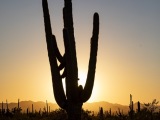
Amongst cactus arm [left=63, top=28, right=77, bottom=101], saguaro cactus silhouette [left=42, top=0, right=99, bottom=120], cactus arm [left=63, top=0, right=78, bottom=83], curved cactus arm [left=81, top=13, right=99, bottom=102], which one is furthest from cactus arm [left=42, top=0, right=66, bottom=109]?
curved cactus arm [left=81, top=13, right=99, bottom=102]

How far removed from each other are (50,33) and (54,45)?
0.44m

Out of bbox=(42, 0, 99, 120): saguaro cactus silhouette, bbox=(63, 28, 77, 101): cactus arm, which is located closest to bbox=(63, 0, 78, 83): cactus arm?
bbox=(42, 0, 99, 120): saguaro cactus silhouette

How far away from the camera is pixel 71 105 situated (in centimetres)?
902

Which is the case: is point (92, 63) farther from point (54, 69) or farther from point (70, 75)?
point (54, 69)

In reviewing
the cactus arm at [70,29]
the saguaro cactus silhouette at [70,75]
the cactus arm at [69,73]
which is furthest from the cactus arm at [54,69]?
the cactus arm at [70,29]

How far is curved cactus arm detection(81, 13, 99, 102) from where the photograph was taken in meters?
9.03

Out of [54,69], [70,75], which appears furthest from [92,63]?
[54,69]

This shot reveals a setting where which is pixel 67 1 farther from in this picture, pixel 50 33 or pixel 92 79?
pixel 92 79

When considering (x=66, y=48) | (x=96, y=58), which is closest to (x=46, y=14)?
(x=66, y=48)

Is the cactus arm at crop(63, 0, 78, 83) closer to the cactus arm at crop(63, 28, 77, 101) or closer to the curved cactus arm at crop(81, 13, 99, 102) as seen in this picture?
the cactus arm at crop(63, 28, 77, 101)

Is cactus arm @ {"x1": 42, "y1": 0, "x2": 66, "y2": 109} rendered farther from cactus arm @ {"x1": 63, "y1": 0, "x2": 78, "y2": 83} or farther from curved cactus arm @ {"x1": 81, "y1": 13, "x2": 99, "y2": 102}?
curved cactus arm @ {"x1": 81, "y1": 13, "x2": 99, "y2": 102}

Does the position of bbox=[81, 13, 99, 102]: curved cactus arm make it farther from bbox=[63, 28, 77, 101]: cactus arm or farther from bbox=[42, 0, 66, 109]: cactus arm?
bbox=[42, 0, 66, 109]: cactus arm

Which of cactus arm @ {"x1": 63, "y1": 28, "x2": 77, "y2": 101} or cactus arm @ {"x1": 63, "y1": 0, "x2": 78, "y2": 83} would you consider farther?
cactus arm @ {"x1": 63, "y1": 0, "x2": 78, "y2": 83}

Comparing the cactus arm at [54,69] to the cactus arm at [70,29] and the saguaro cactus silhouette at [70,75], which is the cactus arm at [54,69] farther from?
the cactus arm at [70,29]
